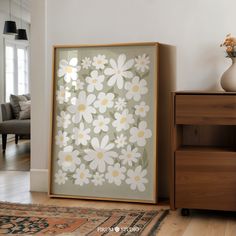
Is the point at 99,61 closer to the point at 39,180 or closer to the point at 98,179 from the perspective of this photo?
the point at 98,179

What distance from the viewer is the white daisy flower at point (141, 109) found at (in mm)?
3850

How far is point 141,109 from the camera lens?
3.86 meters

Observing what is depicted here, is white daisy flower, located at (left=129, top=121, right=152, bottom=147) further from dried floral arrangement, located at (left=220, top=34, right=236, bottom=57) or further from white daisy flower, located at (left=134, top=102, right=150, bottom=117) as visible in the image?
dried floral arrangement, located at (left=220, top=34, right=236, bottom=57)

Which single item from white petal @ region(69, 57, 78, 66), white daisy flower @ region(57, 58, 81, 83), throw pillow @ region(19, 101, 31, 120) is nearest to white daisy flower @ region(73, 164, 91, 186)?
white daisy flower @ region(57, 58, 81, 83)

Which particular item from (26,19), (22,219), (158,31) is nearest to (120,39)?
(158,31)

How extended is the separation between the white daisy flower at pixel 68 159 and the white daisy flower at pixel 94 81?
1.75 ft

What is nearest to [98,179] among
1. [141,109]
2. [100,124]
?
[100,124]

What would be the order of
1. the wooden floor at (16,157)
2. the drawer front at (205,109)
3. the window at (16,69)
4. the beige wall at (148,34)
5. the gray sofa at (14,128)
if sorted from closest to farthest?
the drawer front at (205,109)
the beige wall at (148,34)
the wooden floor at (16,157)
the gray sofa at (14,128)
the window at (16,69)

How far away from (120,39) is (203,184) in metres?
1.43

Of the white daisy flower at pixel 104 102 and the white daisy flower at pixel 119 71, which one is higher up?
the white daisy flower at pixel 119 71

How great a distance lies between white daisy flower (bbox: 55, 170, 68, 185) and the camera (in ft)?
Result: 13.3

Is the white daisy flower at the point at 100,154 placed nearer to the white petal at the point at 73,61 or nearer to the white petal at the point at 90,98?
the white petal at the point at 90,98

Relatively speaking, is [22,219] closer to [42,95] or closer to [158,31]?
[42,95]

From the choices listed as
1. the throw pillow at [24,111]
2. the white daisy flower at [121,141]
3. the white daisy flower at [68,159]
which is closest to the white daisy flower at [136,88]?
the white daisy flower at [121,141]
